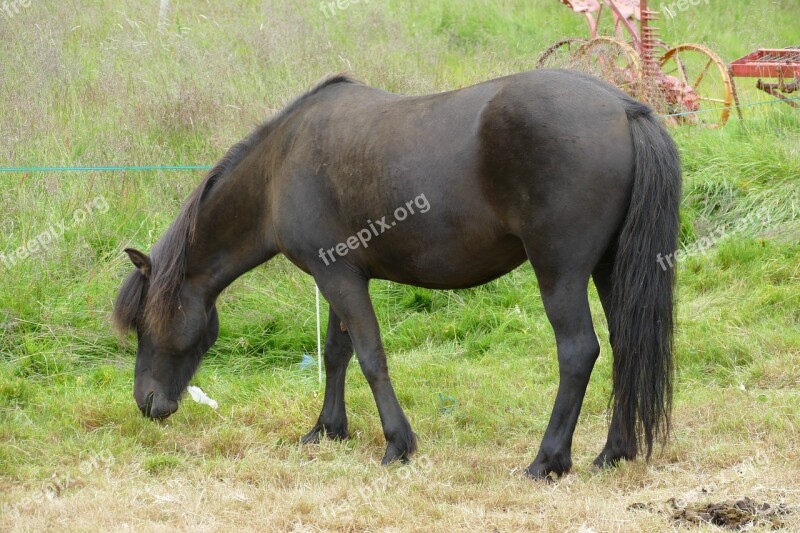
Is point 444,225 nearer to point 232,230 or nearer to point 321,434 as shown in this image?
point 232,230

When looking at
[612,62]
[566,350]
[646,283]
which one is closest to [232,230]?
[566,350]

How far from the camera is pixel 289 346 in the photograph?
652 cm

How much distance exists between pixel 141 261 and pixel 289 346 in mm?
1767

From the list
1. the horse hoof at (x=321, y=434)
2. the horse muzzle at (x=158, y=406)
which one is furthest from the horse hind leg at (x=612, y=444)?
the horse muzzle at (x=158, y=406)

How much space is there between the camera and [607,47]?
948 cm

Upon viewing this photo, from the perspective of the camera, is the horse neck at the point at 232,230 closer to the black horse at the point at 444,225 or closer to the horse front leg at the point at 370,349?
the black horse at the point at 444,225

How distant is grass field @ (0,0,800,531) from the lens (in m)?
4.10

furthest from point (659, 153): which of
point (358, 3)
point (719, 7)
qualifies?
point (719, 7)

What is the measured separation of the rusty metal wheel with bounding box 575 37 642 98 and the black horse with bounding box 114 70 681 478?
4683mm

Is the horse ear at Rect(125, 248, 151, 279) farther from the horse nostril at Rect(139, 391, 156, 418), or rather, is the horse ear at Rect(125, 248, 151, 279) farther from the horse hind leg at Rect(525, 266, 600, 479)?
the horse hind leg at Rect(525, 266, 600, 479)

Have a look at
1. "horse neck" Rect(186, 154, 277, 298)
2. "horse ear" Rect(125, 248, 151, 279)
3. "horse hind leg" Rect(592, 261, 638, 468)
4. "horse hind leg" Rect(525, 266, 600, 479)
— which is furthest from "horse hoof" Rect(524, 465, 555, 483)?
"horse ear" Rect(125, 248, 151, 279)

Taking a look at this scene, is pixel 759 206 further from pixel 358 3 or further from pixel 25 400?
pixel 358 3

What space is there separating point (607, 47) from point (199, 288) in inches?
237

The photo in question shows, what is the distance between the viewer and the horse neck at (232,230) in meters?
4.99
